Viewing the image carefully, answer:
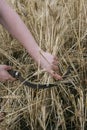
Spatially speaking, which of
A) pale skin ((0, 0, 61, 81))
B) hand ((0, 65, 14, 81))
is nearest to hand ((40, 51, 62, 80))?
pale skin ((0, 0, 61, 81))

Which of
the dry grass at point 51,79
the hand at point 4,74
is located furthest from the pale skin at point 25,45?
the dry grass at point 51,79

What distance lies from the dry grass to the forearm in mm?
150

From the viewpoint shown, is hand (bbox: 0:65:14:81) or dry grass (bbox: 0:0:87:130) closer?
hand (bbox: 0:65:14:81)

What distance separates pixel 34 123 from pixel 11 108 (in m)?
0.11

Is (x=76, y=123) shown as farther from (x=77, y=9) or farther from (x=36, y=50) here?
(x=77, y=9)

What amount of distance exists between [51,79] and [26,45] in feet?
0.69

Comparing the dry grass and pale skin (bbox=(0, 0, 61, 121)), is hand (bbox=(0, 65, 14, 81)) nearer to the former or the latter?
pale skin (bbox=(0, 0, 61, 121))

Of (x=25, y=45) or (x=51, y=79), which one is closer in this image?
(x=25, y=45)

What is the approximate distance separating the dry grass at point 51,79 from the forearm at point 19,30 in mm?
150

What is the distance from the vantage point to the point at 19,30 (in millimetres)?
1132

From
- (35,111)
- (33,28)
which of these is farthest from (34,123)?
(33,28)

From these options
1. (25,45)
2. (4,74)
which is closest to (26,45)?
(25,45)

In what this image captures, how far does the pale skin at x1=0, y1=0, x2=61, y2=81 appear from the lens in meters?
1.10

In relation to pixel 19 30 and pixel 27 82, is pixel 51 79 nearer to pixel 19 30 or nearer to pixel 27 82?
pixel 27 82
